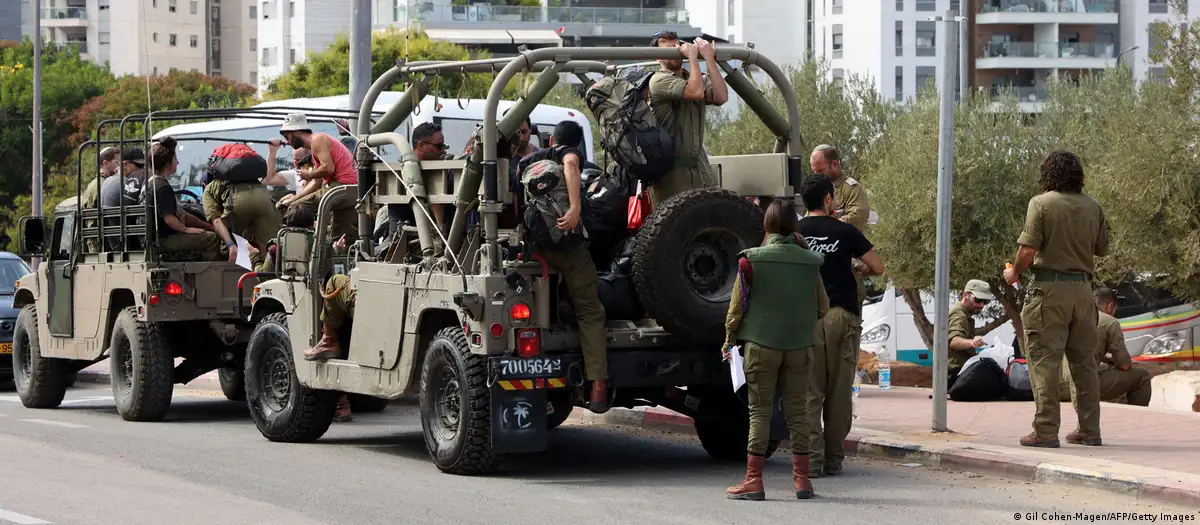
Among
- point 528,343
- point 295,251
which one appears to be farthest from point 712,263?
point 295,251

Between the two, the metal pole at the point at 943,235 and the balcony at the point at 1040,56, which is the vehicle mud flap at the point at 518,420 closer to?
the metal pole at the point at 943,235

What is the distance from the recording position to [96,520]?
879cm

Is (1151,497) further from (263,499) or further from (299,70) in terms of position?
(299,70)

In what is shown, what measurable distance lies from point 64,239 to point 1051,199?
30.1 ft

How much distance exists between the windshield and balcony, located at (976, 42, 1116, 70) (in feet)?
218

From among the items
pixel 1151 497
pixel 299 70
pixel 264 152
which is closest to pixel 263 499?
pixel 1151 497

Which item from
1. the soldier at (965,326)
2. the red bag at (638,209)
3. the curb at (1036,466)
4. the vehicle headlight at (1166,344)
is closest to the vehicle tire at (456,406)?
the red bag at (638,209)

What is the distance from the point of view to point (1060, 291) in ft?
36.2

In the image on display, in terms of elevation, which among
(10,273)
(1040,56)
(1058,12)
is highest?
(1058,12)

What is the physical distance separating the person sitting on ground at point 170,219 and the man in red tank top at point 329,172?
1.32 m

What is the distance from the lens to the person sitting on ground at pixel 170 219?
559 inches

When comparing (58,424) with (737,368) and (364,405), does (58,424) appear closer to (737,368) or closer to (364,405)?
(364,405)

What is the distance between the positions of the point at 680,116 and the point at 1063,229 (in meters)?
2.55

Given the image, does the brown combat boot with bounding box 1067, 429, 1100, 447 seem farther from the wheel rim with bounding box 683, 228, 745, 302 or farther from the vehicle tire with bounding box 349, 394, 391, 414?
the vehicle tire with bounding box 349, 394, 391, 414
